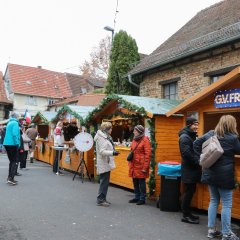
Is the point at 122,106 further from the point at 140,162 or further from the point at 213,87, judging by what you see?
the point at 213,87

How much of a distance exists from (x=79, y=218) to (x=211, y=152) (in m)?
2.80

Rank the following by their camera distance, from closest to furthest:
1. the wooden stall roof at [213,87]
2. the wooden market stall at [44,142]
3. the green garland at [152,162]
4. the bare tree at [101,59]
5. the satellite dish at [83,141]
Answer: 1. the wooden stall roof at [213,87]
2. the green garland at [152,162]
3. the satellite dish at [83,141]
4. the wooden market stall at [44,142]
5. the bare tree at [101,59]

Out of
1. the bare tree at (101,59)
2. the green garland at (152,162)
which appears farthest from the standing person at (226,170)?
the bare tree at (101,59)

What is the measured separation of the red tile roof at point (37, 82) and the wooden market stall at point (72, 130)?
3322 centimetres

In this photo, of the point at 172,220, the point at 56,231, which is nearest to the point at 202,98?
the point at 172,220

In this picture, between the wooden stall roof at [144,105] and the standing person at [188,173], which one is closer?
the standing person at [188,173]

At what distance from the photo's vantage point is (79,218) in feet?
22.1

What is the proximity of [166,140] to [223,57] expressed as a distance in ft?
15.2

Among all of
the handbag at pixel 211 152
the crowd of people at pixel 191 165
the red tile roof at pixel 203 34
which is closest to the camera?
the handbag at pixel 211 152

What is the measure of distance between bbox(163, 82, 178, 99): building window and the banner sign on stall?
760cm

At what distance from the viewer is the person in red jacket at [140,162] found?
26.4 ft

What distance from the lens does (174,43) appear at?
56.1 ft

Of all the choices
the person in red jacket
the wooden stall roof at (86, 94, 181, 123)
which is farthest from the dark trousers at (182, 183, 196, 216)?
the wooden stall roof at (86, 94, 181, 123)

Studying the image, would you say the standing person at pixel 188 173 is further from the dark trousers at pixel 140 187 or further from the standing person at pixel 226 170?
the dark trousers at pixel 140 187
